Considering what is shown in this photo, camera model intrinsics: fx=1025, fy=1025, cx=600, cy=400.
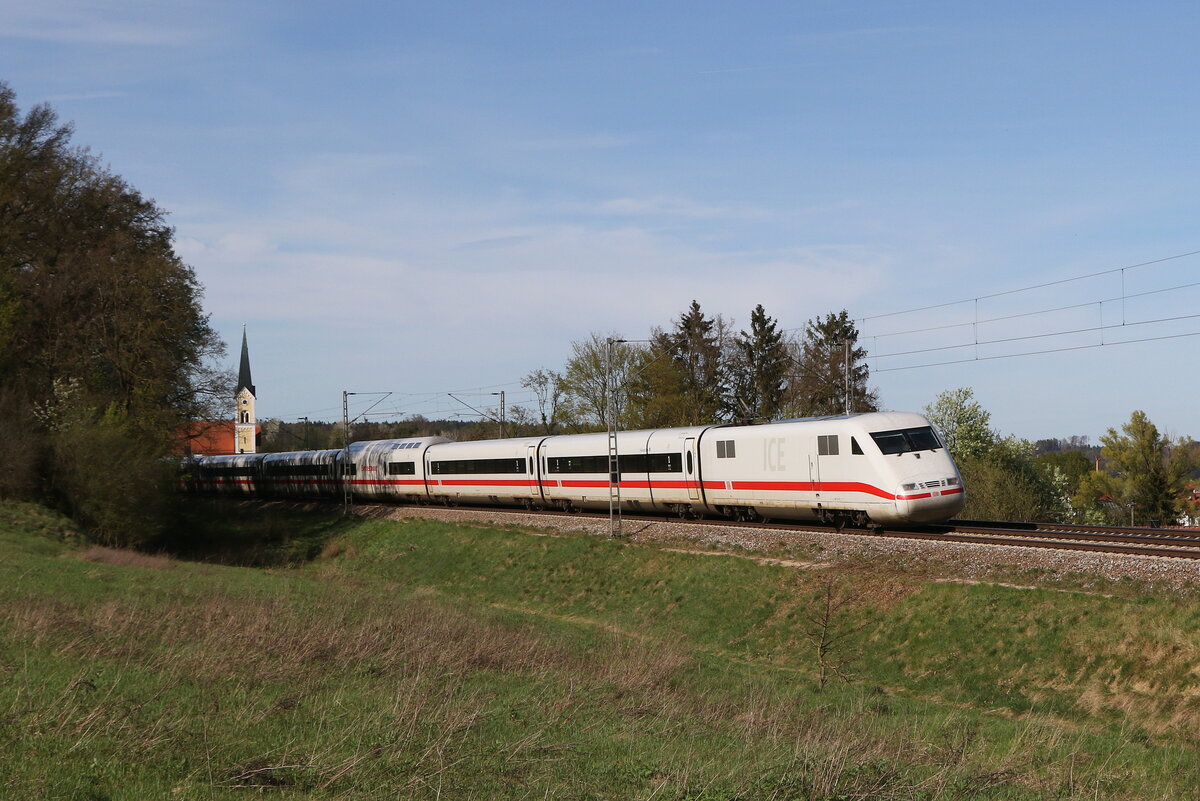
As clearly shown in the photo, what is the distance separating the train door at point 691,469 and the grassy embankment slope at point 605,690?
5258 mm

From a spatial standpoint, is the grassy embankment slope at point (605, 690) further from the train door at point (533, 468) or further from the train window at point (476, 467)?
the train window at point (476, 467)

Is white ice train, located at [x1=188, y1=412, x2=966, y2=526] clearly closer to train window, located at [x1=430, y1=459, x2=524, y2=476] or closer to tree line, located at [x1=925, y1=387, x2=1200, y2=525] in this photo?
train window, located at [x1=430, y1=459, x2=524, y2=476]

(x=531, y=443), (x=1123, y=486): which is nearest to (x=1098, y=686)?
(x=531, y=443)

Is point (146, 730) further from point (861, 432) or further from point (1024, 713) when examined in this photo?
point (861, 432)

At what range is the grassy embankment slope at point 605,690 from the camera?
884 cm

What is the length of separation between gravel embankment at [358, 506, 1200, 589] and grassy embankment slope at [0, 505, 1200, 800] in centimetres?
76

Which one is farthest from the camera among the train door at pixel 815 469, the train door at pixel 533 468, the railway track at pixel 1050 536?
the train door at pixel 533 468

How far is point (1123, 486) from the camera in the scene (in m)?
86.0

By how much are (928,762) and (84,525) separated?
37848mm

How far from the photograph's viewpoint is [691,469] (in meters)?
33.6

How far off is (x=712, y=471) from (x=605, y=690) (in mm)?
19301

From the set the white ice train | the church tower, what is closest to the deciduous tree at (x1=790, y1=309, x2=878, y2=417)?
the white ice train

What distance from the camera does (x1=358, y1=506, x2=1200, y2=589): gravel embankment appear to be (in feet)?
66.2

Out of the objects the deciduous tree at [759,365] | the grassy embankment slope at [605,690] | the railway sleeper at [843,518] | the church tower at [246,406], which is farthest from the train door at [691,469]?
the church tower at [246,406]
